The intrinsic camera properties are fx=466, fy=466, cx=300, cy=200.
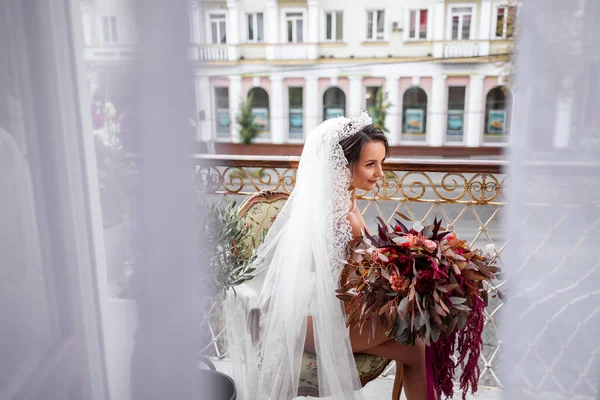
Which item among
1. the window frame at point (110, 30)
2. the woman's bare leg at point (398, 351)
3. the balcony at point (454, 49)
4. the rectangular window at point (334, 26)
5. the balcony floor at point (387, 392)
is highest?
the rectangular window at point (334, 26)

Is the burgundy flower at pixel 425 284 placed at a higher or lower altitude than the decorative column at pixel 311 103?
lower

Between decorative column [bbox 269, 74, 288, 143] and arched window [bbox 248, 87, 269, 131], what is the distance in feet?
0.79

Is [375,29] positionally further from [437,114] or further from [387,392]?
[387,392]

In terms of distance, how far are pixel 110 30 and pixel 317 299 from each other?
100 cm

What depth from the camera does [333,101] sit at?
39.2 ft

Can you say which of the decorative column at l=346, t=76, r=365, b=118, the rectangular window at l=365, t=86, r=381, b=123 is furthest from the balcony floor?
the rectangular window at l=365, t=86, r=381, b=123

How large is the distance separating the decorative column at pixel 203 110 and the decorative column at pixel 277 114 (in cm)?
1108

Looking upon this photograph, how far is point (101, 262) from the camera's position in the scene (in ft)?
2.08

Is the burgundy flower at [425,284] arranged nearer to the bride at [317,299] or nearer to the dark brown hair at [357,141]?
the bride at [317,299]

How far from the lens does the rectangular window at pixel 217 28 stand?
557 mm

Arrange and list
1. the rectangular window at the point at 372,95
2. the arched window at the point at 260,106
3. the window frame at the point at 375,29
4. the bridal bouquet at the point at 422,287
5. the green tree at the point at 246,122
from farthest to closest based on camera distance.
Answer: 1. the rectangular window at the point at 372,95
2. the arched window at the point at 260,106
3. the window frame at the point at 375,29
4. the green tree at the point at 246,122
5. the bridal bouquet at the point at 422,287

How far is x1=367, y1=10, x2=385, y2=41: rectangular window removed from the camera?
429 inches

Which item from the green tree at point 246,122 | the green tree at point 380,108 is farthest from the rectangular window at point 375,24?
the green tree at point 246,122

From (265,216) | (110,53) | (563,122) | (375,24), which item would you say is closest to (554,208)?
(563,122)
